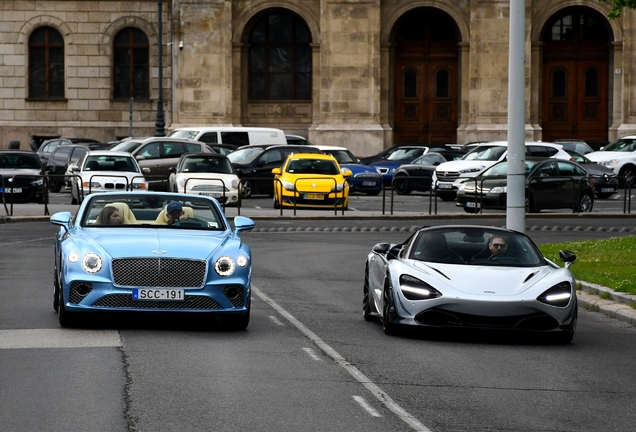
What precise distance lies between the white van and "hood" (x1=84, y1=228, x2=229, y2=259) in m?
32.5

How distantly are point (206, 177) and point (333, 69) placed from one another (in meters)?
20.0

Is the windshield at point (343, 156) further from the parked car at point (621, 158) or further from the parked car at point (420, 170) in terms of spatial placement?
the parked car at point (621, 158)

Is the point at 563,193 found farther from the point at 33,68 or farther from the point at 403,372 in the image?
the point at 33,68

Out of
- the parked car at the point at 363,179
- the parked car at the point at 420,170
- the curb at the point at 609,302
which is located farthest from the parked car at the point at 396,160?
the curb at the point at 609,302

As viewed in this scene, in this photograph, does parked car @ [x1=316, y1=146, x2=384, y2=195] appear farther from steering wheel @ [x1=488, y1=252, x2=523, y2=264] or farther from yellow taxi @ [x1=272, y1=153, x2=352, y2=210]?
steering wheel @ [x1=488, y1=252, x2=523, y2=264]

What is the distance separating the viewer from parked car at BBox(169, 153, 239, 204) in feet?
118

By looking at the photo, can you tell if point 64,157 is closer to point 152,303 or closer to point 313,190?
point 313,190

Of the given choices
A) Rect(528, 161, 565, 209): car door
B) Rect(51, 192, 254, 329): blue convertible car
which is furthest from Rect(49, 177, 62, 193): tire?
Rect(51, 192, 254, 329): blue convertible car

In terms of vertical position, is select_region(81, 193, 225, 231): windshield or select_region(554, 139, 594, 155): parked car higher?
select_region(554, 139, 594, 155): parked car

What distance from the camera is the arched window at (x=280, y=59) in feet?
192

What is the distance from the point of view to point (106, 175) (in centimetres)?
3612

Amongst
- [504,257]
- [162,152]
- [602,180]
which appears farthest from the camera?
[602,180]

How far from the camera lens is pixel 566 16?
57500mm

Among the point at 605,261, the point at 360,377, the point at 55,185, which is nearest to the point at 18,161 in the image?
the point at 55,185
